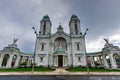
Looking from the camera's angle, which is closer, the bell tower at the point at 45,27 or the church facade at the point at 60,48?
the church facade at the point at 60,48

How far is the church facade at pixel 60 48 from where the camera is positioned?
34250 mm

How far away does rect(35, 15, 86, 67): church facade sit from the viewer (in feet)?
112

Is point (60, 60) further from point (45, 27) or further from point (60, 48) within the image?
point (45, 27)

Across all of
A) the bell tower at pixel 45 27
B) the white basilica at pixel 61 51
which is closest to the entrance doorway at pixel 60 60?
the white basilica at pixel 61 51

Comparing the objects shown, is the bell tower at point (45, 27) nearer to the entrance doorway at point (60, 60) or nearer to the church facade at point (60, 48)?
the church facade at point (60, 48)

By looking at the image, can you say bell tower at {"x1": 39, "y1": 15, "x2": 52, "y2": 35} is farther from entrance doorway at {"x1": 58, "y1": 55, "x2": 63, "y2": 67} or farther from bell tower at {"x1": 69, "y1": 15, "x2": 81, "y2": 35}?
entrance doorway at {"x1": 58, "y1": 55, "x2": 63, "y2": 67}

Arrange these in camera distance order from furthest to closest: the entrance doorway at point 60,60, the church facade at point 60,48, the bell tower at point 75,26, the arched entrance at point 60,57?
the bell tower at point 75,26 → the entrance doorway at point 60,60 → the church facade at point 60,48 → the arched entrance at point 60,57

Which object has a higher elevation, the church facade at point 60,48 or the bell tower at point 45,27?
the bell tower at point 45,27

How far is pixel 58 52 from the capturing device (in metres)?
33.4

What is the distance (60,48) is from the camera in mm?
35500

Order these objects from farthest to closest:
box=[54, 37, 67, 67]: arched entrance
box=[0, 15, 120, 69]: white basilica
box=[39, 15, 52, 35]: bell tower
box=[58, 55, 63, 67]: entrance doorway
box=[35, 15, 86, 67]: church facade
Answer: box=[39, 15, 52, 35]: bell tower → box=[58, 55, 63, 67]: entrance doorway → box=[35, 15, 86, 67]: church facade → box=[0, 15, 120, 69]: white basilica → box=[54, 37, 67, 67]: arched entrance

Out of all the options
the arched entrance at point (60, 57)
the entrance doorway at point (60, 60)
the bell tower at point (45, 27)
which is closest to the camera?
the arched entrance at point (60, 57)

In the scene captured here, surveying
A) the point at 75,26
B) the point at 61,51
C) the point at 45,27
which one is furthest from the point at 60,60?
the point at 75,26

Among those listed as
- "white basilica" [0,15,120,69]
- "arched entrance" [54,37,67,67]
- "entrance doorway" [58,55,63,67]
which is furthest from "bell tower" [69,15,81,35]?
"entrance doorway" [58,55,63,67]
